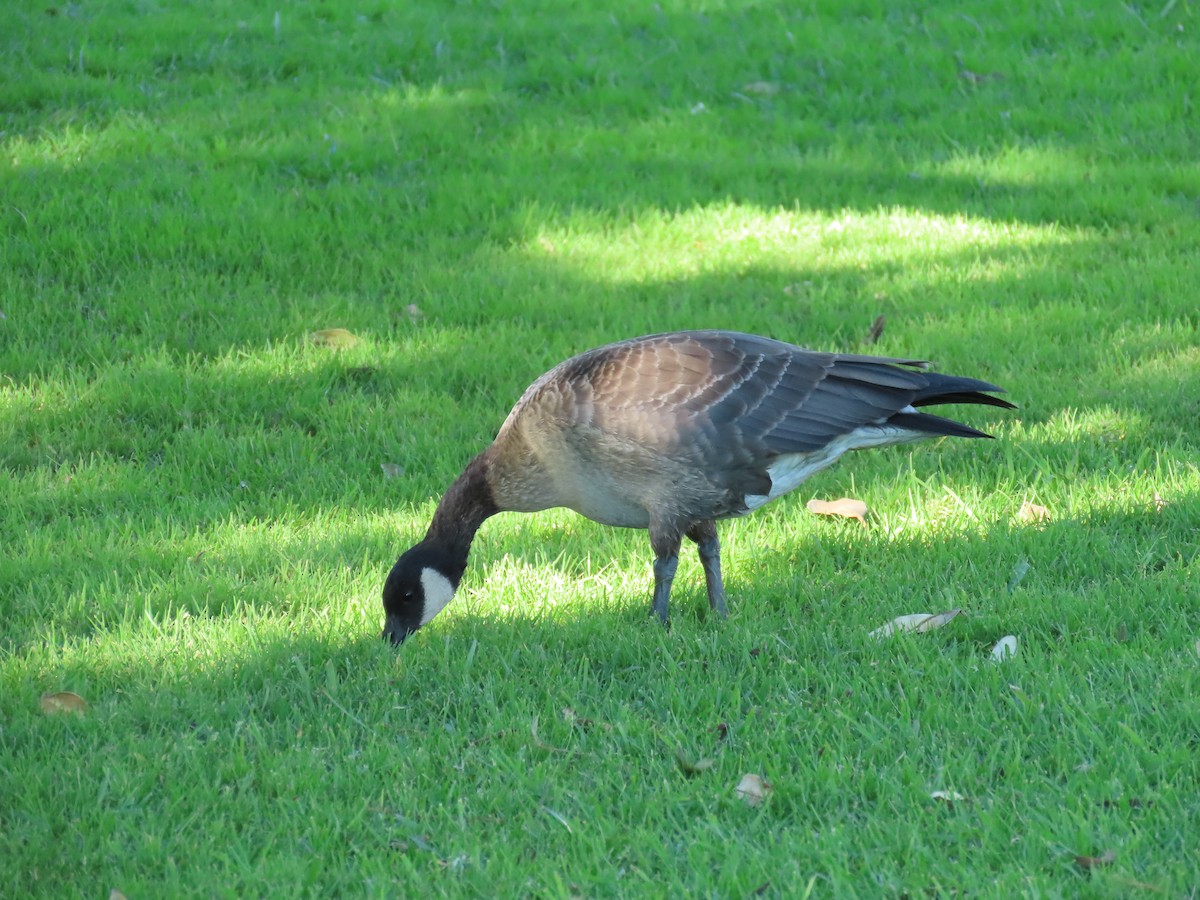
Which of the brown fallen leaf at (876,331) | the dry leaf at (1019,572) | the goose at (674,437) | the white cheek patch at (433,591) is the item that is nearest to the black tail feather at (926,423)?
the goose at (674,437)

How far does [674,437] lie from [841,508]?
4.44ft

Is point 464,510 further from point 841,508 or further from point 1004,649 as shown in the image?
point 1004,649

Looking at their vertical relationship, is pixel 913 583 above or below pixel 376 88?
below

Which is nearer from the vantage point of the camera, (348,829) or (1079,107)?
(348,829)

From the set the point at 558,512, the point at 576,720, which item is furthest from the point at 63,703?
the point at 558,512

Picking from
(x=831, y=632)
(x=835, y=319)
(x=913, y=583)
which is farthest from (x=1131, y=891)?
(x=835, y=319)

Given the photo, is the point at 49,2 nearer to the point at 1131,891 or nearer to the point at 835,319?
the point at 835,319

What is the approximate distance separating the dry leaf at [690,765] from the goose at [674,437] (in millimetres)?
1007

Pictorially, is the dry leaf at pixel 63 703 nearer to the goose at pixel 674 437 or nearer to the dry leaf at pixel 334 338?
the goose at pixel 674 437

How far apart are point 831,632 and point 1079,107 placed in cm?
715

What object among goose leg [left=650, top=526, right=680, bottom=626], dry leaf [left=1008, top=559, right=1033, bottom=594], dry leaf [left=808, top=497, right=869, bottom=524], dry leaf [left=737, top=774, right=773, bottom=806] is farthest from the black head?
dry leaf [left=1008, top=559, right=1033, bottom=594]

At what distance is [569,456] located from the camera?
504 centimetres

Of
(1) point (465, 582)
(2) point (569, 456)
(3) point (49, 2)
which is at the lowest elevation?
(1) point (465, 582)

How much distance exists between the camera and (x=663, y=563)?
16.4 ft
